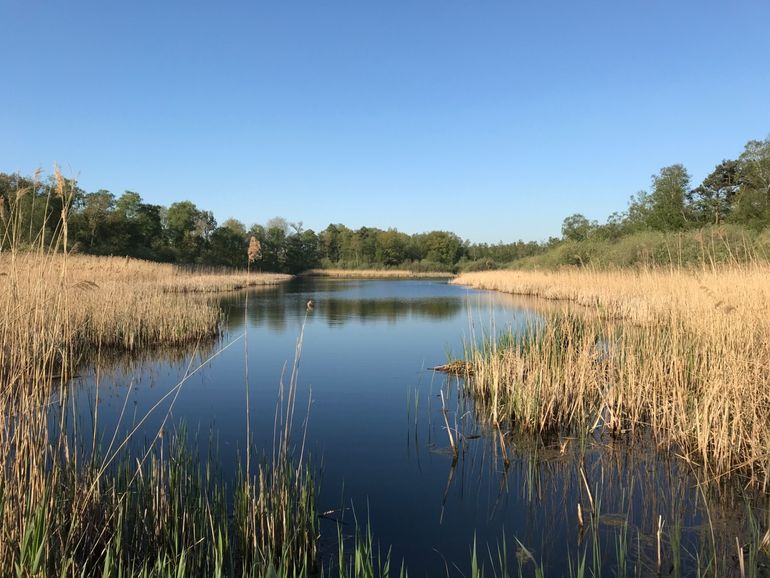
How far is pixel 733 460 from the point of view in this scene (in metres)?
4.10

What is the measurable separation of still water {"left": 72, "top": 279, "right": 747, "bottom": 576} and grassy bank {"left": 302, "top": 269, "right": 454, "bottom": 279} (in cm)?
4976

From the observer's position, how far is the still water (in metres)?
3.20

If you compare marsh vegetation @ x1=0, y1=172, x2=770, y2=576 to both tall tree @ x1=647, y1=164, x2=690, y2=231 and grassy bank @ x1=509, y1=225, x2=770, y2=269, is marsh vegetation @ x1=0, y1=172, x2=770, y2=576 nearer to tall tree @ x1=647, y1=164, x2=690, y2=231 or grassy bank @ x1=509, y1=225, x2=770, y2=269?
grassy bank @ x1=509, y1=225, x2=770, y2=269

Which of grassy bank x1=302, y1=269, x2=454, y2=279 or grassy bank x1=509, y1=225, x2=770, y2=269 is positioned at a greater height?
grassy bank x1=509, y1=225, x2=770, y2=269

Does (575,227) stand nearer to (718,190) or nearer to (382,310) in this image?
(718,190)

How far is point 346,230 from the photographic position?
79.2 m

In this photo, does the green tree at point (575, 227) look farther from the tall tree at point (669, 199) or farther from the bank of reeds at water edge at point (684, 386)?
the bank of reeds at water edge at point (684, 386)

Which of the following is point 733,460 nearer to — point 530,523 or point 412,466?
point 530,523

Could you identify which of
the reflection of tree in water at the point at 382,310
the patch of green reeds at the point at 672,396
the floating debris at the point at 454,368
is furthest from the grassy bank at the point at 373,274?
the patch of green reeds at the point at 672,396

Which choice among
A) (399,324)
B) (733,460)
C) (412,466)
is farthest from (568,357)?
(399,324)

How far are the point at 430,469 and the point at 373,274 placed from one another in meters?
55.2

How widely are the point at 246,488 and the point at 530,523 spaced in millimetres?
1955

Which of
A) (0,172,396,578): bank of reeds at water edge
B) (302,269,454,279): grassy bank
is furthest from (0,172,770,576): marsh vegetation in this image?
(302,269,454,279): grassy bank

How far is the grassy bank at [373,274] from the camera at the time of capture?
192 ft
